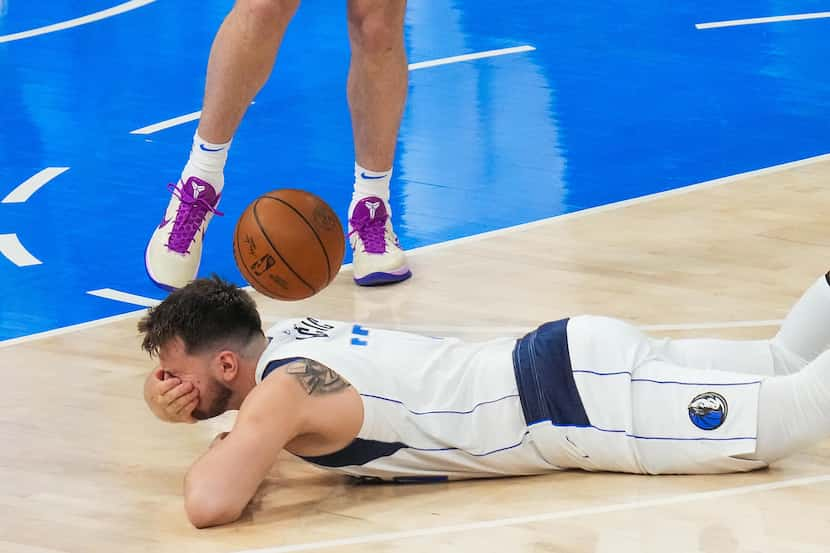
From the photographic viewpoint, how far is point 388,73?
4.58 metres

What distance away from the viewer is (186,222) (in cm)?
445

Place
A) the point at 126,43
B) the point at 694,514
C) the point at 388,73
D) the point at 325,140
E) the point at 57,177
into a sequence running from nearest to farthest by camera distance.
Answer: the point at 694,514 → the point at 388,73 → the point at 57,177 → the point at 325,140 → the point at 126,43

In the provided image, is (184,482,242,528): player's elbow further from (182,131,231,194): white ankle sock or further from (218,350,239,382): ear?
(182,131,231,194): white ankle sock

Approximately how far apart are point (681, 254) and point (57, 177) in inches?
90.8

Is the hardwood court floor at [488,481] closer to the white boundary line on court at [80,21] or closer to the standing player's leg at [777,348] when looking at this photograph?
the standing player's leg at [777,348]

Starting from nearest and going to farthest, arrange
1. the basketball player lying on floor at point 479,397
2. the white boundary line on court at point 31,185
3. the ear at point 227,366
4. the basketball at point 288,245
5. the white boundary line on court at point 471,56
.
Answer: the basketball player lying on floor at point 479,397 → the ear at point 227,366 → the basketball at point 288,245 → the white boundary line on court at point 31,185 → the white boundary line on court at point 471,56

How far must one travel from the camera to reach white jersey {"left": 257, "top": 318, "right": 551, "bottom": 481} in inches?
124

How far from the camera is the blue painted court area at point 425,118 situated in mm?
5066

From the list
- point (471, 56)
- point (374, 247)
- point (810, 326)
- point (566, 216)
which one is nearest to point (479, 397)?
point (810, 326)

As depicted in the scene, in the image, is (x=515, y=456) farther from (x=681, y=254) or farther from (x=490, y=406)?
(x=681, y=254)

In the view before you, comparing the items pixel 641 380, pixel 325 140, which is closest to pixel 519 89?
pixel 325 140

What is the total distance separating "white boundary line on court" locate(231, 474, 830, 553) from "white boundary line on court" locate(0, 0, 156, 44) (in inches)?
199

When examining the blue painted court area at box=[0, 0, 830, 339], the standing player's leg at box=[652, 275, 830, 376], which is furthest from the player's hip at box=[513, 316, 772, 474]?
the blue painted court area at box=[0, 0, 830, 339]

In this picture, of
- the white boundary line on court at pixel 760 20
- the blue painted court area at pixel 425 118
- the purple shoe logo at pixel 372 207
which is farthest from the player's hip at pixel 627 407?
the white boundary line on court at pixel 760 20
